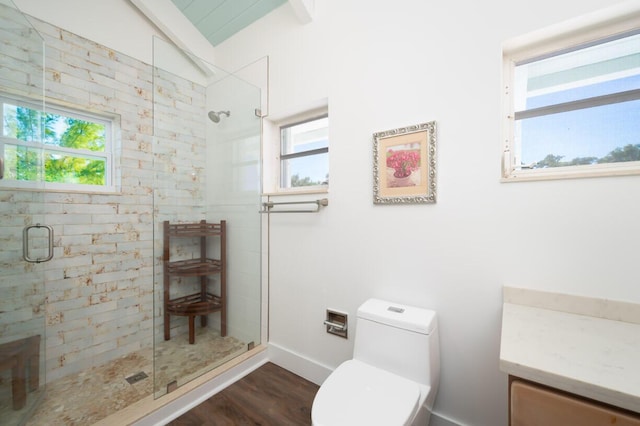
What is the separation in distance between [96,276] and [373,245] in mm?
2072

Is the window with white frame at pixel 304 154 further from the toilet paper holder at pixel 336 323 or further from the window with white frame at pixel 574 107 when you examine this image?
the window with white frame at pixel 574 107

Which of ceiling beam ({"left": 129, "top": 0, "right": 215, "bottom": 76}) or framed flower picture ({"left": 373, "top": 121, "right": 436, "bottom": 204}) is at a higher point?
ceiling beam ({"left": 129, "top": 0, "right": 215, "bottom": 76})

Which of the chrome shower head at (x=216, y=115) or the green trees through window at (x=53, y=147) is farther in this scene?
the chrome shower head at (x=216, y=115)

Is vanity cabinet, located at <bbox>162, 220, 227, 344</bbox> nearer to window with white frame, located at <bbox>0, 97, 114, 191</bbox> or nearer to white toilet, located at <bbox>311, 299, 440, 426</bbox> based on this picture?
window with white frame, located at <bbox>0, 97, 114, 191</bbox>

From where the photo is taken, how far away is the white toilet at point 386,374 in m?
0.97

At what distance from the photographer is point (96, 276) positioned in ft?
6.24

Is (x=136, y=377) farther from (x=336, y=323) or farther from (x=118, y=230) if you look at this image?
(x=336, y=323)

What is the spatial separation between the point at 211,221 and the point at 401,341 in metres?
1.79

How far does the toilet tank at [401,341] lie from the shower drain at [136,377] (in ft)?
5.17

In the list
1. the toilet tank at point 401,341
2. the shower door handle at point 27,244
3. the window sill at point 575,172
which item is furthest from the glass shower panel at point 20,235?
the window sill at point 575,172

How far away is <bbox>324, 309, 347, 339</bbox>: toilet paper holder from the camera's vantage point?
168 centimetres

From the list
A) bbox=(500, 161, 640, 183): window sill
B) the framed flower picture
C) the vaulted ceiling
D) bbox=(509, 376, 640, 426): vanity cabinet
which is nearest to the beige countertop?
bbox=(509, 376, 640, 426): vanity cabinet

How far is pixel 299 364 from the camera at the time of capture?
188 centimetres

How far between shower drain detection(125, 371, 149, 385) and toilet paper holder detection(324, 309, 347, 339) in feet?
4.48
